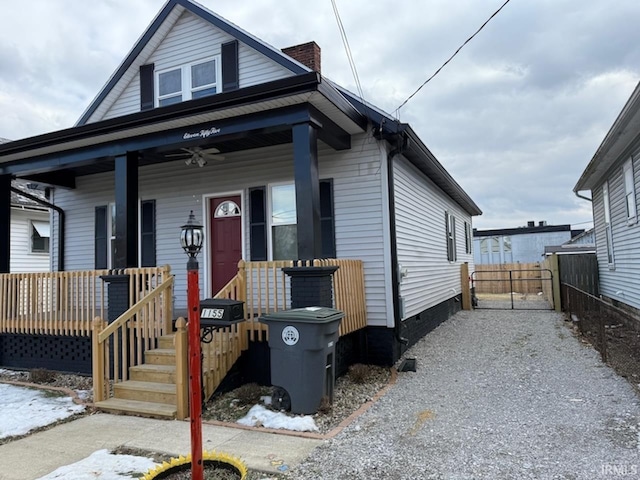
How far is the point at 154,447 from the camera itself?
3928 mm

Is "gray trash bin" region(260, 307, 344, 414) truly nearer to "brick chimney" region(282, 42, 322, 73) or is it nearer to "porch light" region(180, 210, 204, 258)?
"porch light" region(180, 210, 204, 258)

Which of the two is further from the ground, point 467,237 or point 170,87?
point 170,87

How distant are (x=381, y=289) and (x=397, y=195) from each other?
1.73m

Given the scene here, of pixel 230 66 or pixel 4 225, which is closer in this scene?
pixel 230 66

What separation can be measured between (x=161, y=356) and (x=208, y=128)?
3.22 metres

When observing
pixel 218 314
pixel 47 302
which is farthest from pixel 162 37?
pixel 218 314

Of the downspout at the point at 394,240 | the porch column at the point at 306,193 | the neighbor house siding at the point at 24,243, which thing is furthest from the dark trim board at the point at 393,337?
the neighbor house siding at the point at 24,243

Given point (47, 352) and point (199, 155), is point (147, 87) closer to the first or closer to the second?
point (199, 155)

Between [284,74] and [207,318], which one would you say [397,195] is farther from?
[207,318]

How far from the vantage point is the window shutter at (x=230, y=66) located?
8.20 meters

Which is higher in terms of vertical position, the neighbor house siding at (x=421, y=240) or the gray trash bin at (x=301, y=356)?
the neighbor house siding at (x=421, y=240)

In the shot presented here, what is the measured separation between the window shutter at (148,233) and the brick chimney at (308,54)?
4104 mm

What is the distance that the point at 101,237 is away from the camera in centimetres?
942

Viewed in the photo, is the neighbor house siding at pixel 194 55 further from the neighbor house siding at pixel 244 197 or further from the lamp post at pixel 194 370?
the lamp post at pixel 194 370
